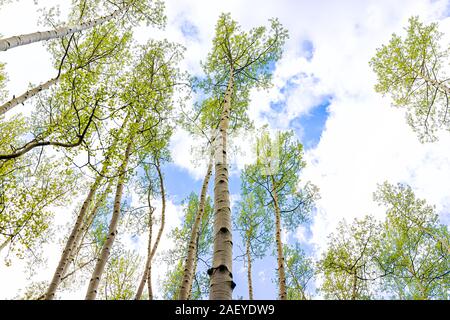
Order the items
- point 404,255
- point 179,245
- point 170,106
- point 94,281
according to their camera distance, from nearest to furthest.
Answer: point 94,281 < point 170,106 < point 179,245 < point 404,255


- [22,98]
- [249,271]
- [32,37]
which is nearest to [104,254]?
[22,98]

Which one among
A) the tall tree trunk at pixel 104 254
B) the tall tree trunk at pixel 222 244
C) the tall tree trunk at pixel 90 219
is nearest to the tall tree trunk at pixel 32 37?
the tall tree trunk at pixel 104 254

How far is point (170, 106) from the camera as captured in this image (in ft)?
29.1

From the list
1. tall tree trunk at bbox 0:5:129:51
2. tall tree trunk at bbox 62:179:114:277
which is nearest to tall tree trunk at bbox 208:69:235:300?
tall tree trunk at bbox 62:179:114:277

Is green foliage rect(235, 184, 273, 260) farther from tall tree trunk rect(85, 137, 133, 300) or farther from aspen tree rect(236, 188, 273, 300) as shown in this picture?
tall tree trunk rect(85, 137, 133, 300)

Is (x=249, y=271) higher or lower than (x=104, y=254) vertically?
higher

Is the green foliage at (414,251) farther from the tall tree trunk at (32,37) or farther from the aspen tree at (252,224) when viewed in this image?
the tall tree trunk at (32,37)

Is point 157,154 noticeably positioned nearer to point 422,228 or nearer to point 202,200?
point 202,200

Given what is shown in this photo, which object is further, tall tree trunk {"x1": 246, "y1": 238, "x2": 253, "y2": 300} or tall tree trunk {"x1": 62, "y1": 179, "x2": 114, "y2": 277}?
tall tree trunk {"x1": 246, "y1": 238, "x2": 253, "y2": 300}

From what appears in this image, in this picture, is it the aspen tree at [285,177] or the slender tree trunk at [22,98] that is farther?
the aspen tree at [285,177]

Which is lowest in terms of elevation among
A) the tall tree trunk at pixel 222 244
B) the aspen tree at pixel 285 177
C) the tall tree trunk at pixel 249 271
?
the tall tree trunk at pixel 222 244

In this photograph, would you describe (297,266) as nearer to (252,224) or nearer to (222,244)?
(252,224)
